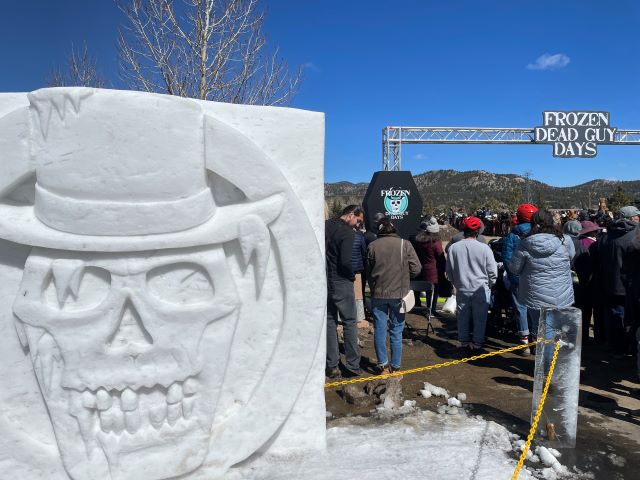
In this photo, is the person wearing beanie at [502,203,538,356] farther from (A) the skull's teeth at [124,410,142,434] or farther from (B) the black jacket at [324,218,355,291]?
(A) the skull's teeth at [124,410,142,434]

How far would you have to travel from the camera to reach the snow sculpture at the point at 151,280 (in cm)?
249

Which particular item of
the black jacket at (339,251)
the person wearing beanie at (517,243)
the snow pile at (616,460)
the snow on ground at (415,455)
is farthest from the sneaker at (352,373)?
the snow pile at (616,460)

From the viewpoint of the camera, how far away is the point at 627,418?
399 cm

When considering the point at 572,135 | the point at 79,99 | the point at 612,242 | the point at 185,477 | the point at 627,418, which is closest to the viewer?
the point at 79,99

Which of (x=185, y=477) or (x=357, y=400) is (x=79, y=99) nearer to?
(x=185, y=477)

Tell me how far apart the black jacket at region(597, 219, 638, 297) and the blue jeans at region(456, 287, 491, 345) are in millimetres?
1387

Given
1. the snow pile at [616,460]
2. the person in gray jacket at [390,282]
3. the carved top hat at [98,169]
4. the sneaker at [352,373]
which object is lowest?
the snow pile at [616,460]

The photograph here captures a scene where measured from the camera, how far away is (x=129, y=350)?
2.67 m

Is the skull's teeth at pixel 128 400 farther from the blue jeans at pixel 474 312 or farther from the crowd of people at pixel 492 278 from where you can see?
the blue jeans at pixel 474 312

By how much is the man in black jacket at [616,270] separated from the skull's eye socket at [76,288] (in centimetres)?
505

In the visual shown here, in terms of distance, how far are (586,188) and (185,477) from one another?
3695 inches

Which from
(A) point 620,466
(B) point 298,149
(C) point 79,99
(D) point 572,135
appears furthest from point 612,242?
(D) point 572,135

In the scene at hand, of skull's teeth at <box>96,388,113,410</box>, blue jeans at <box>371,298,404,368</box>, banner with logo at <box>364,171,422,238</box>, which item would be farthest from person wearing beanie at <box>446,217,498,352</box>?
banner with logo at <box>364,171,422,238</box>

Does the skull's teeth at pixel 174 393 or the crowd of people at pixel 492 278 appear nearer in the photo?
the skull's teeth at pixel 174 393
